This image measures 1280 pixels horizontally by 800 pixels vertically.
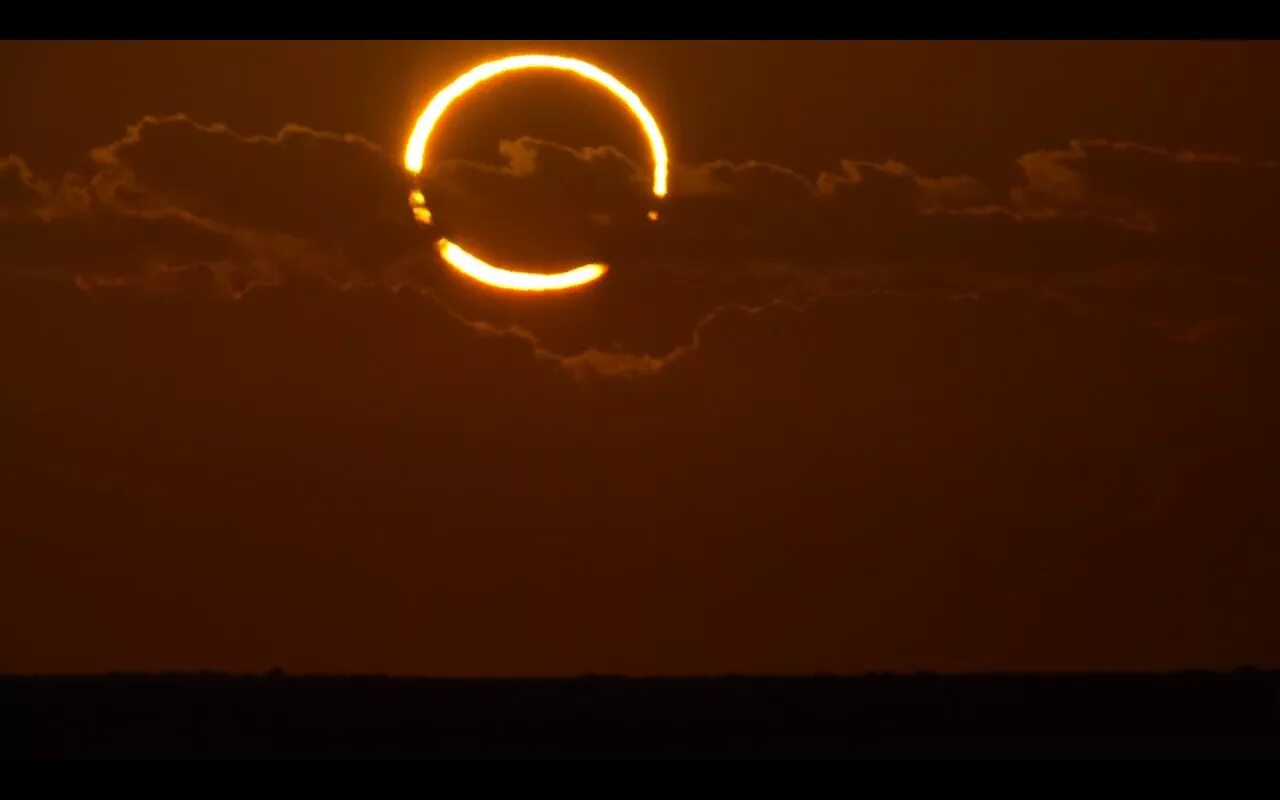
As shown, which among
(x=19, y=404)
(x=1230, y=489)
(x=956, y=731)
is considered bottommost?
(x=956, y=731)

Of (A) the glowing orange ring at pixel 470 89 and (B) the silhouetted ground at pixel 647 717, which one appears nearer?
(B) the silhouetted ground at pixel 647 717

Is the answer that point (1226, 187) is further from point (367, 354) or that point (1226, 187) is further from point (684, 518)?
point (367, 354)

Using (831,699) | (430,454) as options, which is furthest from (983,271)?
(430,454)

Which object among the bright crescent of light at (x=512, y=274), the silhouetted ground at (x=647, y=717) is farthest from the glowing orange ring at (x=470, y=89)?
the silhouetted ground at (x=647, y=717)

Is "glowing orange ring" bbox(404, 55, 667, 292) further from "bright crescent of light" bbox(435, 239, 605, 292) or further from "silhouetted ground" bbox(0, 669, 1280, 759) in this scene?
"silhouetted ground" bbox(0, 669, 1280, 759)

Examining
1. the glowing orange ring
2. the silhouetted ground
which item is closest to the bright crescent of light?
the glowing orange ring

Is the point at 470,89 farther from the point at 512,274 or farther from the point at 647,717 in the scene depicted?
the point at 647,717

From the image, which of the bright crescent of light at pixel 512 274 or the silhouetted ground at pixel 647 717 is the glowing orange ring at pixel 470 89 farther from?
the silhouetted ground at pixel 647 717
